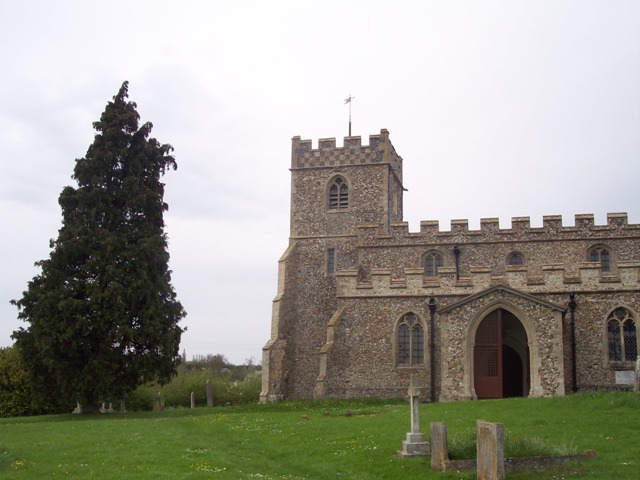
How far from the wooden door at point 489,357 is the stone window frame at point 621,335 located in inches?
146

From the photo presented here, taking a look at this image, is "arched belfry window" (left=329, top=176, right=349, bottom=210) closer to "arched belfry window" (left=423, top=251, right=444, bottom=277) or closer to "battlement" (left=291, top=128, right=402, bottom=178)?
"battlement" (left=291, top=128, right=402, bottom=178)

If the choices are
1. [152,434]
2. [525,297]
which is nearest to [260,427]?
[152,434]

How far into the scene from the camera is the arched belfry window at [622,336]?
26969 millimetres

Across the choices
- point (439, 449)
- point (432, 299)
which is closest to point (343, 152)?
point (432, 299)

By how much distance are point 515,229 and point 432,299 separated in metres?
6.40

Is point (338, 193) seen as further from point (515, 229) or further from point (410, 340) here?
point (410, 340)

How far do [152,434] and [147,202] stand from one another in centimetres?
1144

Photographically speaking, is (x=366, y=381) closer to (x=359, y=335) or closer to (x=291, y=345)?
(x=359, y=335)

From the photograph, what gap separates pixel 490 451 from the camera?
12.2m

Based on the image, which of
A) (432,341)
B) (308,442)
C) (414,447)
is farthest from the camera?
(432,341)

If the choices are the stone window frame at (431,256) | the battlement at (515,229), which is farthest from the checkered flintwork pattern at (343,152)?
the stone window frame at (431,256)

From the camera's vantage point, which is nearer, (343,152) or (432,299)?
(432,299)

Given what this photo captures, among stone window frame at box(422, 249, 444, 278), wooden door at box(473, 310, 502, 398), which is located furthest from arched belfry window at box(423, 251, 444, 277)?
wooden door at box(473, 310, 502, 398)

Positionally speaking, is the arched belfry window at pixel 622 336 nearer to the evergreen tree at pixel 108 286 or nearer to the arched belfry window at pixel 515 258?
Result: the arched belfry window at pixel 515 258
